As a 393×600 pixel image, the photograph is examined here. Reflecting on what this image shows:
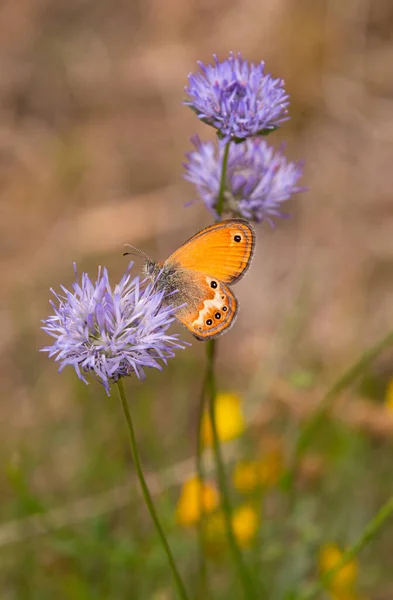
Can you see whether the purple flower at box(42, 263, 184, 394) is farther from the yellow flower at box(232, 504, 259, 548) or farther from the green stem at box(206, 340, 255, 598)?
the yellow flower at box(232, 504, 259, 548)

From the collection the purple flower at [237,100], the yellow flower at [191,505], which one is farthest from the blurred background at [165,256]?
the purple flower at [237,100]

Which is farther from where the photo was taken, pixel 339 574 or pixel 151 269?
pixel 339 574

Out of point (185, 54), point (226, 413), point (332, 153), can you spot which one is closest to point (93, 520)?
point (226, 413)

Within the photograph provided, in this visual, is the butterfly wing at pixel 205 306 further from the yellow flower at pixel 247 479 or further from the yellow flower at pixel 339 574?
the yellow flower at pixel 339 574

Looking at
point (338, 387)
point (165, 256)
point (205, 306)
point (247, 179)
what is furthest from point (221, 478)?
point (165, 256)

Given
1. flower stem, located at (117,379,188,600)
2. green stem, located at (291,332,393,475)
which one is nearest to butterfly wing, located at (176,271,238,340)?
flower stem, located at (117,379,188,600)

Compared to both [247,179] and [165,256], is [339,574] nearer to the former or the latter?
[247,179]
